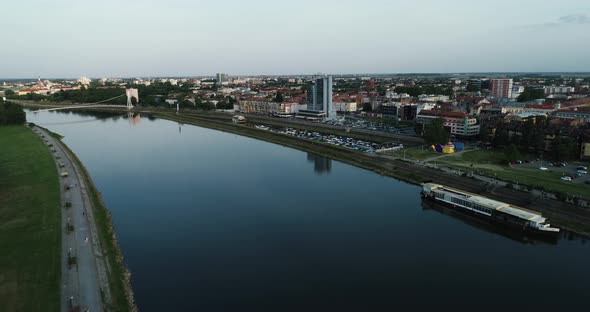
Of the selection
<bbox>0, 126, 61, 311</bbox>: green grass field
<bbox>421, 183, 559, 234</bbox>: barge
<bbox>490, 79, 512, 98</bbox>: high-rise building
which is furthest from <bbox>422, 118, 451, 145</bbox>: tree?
<bbox>490, 79, 512, 98</bbox>: high-rise building

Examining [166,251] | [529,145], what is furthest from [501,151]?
[166,251]

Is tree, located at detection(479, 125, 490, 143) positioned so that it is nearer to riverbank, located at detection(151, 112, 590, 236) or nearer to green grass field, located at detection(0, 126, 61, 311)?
riverbank, located at detection(151, 112, 590, 236)

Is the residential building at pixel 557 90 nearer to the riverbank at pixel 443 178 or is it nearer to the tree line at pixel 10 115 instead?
the riverbank at pixel 443 178

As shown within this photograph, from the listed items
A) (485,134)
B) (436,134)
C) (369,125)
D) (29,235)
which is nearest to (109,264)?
(29,235)

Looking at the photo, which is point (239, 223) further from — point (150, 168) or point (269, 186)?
point (150, 168)

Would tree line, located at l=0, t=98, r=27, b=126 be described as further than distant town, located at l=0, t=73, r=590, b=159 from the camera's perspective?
Yes

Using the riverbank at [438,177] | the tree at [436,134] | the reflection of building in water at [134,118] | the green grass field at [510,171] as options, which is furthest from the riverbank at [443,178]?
the reflection of building in water at [134,118]
